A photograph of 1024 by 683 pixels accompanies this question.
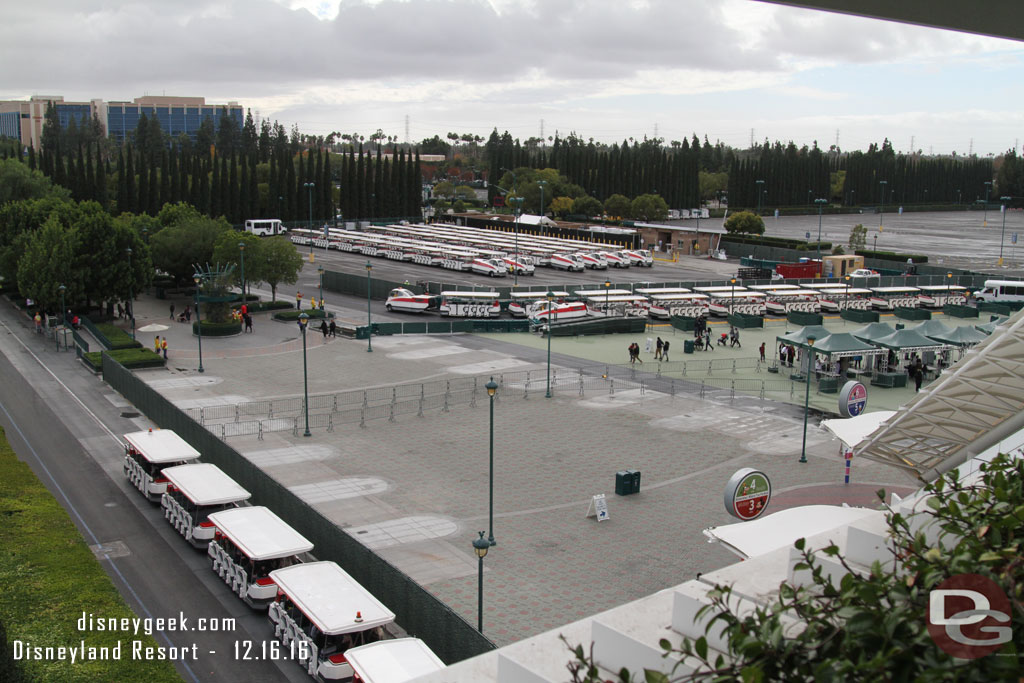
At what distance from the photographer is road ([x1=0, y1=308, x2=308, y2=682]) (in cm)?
1788

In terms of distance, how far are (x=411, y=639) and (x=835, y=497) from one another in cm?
1497

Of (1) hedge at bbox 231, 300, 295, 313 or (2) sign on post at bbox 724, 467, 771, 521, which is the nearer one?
(2) sign on post at bbox 724, 467, 771, 521

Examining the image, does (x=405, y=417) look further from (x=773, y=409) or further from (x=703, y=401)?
(x=773, y=409)

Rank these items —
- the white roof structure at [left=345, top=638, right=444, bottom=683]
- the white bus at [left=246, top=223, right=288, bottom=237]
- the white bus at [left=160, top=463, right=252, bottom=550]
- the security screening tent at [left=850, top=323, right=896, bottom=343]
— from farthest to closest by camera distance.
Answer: the white bus at [left=246, top=223, right=288, bottom=237] < the security screening tent at [left=850, top=323, right=896, bottom=343] < the white bus at [left=160, top=463, right=252, bottom=550] < the white roof structure at [left=345, top=638, right=444, bottom=683]

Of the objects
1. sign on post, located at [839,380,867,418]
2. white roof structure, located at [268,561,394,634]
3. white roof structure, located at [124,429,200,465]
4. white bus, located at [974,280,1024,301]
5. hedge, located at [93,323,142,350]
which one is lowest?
white roof structure, located at [268,561,394,634]

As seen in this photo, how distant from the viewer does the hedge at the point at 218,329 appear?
161 ft

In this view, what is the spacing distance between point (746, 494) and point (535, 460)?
9418 mm

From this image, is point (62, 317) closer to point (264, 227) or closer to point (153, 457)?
point (153, 457)

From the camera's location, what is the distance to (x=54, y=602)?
17156mm

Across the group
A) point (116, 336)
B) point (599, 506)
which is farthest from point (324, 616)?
point (116, 336)

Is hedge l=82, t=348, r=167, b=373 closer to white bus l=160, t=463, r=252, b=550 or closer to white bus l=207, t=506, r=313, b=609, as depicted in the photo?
white bus l=160, t=463, r=252, b=550

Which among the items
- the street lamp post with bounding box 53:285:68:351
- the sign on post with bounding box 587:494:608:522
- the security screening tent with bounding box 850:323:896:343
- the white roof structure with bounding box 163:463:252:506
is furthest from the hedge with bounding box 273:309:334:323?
the sign on post with bounding box 587:494:608:522

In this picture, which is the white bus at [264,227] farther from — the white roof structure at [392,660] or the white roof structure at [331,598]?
the white roof structure at [392,660]
